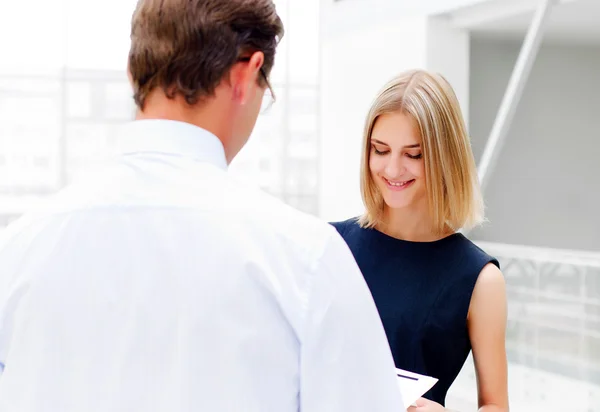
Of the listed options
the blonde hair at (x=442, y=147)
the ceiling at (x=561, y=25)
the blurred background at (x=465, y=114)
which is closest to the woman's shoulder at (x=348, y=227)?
the blonde hair at (x=442, y=147)

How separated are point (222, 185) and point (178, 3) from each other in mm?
200

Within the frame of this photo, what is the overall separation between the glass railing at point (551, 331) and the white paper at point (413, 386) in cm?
242

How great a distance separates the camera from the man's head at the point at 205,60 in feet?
2.72

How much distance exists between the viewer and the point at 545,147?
15.7 ft

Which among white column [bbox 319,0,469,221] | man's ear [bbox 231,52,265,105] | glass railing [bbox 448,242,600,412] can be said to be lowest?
glass railing [bbox 448,242,600,412]

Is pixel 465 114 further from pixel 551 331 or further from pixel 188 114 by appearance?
pixel 188 114

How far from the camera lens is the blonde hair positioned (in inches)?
61.1

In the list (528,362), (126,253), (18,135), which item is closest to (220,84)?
(126,253)

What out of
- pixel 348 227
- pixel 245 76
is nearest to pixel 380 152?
pixel 348 227

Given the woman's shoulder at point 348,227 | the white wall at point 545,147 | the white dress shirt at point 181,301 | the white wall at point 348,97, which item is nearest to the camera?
the white dress shirt at point 181,301

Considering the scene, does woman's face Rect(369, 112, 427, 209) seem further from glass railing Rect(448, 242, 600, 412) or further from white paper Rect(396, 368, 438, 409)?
glass railing Rect(448, 242, 600, 412)

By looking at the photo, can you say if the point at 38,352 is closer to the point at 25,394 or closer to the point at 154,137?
the point at 25,394

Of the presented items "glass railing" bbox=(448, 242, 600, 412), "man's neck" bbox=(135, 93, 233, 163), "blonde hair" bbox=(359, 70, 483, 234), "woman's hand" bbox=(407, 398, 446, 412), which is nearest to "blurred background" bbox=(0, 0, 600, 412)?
"glass railing" bbox=(448, 242, 600, 412)

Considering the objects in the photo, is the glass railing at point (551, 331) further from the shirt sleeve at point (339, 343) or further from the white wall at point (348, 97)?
the shirt sleeve at point (339, 343)
